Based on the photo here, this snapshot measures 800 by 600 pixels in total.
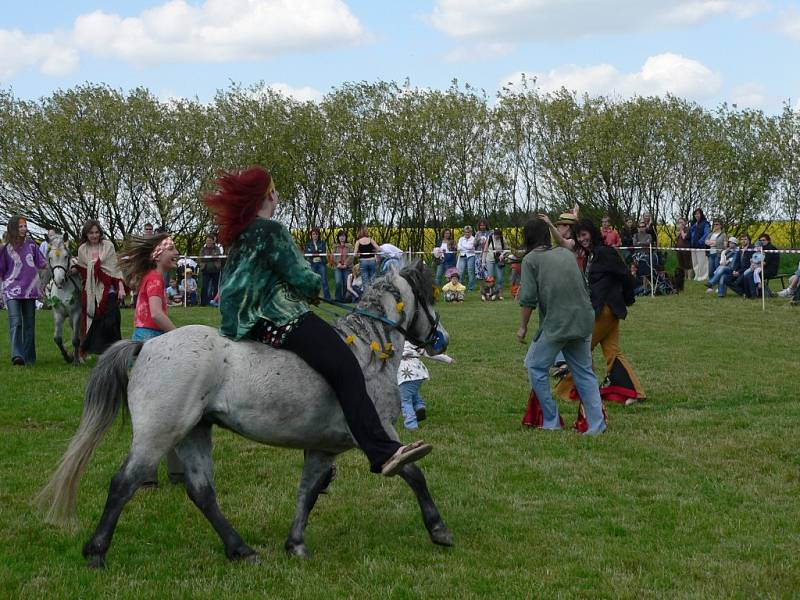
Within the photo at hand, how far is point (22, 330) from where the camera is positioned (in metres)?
15.6

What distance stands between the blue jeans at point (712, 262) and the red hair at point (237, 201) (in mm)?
22999

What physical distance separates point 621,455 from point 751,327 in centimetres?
1125

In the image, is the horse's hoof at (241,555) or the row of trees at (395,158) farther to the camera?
the row of trees at (395,158)

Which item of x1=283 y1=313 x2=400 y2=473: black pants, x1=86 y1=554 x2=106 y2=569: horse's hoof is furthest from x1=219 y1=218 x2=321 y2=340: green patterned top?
x1=86 y1=554 x2=106 y2=569: horse's hoof

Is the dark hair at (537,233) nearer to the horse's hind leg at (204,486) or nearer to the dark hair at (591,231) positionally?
the dark hair at (591,231)

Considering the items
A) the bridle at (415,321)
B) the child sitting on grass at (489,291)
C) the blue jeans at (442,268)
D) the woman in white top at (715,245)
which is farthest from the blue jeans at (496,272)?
the bridle at (415,321)

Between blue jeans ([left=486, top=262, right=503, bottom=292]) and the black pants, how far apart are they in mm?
22226

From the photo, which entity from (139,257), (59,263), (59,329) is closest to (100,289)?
(59,263)

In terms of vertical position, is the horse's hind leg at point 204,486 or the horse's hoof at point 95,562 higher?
the horse's hind leg at point 204,486

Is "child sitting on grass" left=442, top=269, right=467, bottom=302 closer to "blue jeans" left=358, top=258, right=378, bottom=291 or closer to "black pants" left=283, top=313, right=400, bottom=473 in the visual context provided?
"blue jeans" left=358, top=258, right=378, bottom=291

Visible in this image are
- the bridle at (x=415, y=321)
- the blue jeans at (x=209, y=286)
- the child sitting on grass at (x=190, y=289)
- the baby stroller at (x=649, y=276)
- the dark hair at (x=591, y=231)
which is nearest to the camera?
the bridle at (x=415, y=321)

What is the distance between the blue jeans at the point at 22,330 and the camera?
15.5 meters

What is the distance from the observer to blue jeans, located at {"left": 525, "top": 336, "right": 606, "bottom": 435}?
10.0 meters

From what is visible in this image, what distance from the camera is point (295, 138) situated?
3872 cm
